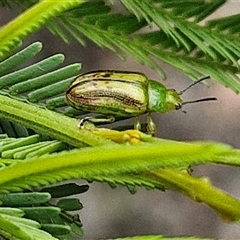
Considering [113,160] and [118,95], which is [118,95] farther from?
[113,160]

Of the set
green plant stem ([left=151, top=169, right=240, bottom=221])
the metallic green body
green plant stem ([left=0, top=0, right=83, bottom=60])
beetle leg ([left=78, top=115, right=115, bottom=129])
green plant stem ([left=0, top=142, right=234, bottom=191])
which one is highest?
green plant stem ([left=0, top=0, right=83, bottom=60])

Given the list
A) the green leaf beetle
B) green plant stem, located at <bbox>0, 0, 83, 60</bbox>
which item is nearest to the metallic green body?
the green leaf beetle

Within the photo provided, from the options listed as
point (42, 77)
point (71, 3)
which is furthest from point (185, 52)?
point (71, 3)

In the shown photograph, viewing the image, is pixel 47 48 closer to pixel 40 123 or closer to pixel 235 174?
pixel 235 174

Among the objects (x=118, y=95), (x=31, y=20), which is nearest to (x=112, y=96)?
(x=118, y=95)

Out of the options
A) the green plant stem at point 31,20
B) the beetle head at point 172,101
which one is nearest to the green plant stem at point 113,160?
the green plant stem at point 31,20

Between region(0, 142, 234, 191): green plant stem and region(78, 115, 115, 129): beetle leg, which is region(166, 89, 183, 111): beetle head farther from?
region(0, 142, 234, 191): green plant stem
